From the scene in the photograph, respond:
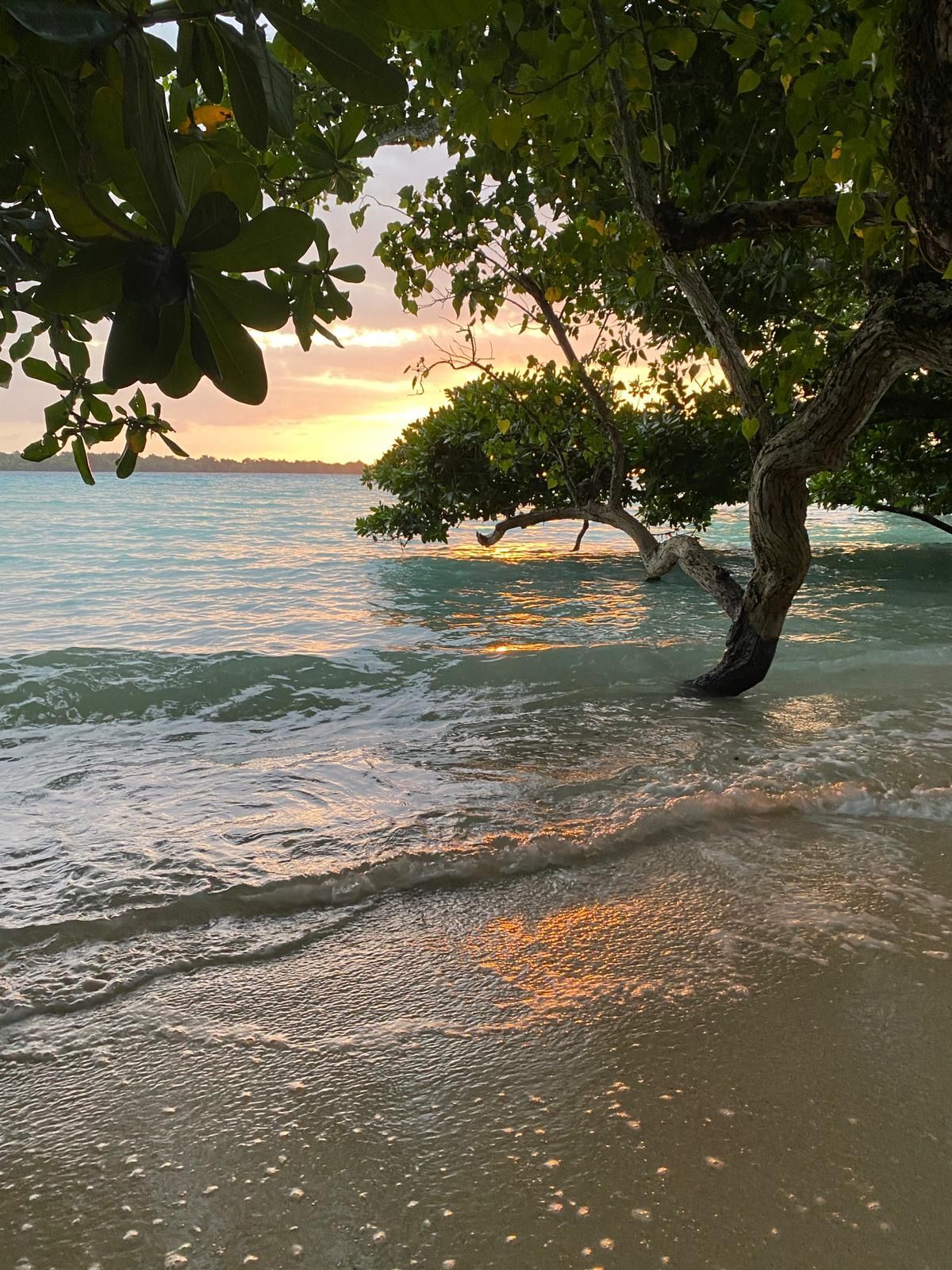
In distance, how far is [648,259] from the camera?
5129mm

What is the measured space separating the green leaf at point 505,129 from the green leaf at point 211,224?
1973 mm

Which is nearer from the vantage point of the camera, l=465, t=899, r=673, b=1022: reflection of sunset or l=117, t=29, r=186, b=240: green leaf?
l=117, t=29, r=186, b=240: green leaf

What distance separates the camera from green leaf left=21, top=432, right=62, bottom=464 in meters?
1.67

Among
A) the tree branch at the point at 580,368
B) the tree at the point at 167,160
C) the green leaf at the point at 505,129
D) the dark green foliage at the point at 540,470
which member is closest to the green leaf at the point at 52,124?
the tree at the point at 167,160

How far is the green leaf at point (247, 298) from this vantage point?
30.8 inches

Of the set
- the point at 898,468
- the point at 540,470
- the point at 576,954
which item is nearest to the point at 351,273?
the point at 576,954

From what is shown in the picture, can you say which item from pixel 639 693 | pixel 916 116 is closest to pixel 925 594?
pixel 639 693

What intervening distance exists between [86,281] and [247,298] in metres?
0.14

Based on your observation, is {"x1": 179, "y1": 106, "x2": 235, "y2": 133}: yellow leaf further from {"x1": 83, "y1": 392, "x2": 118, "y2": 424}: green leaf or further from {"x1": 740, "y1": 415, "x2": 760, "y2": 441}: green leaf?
{"x1": 740, "y1": 415, "x2": 760, "y2": 441}: green leaf

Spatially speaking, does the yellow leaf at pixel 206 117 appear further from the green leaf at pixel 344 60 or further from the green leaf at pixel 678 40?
the green leaf at pixel 678 40

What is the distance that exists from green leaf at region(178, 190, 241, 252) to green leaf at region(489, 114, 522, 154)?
1.97 m

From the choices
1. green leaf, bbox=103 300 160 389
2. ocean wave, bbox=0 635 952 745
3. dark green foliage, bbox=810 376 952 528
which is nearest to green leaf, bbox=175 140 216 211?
green leaf, bbox=103 300 160 389

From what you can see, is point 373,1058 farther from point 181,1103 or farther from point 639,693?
point 639,693

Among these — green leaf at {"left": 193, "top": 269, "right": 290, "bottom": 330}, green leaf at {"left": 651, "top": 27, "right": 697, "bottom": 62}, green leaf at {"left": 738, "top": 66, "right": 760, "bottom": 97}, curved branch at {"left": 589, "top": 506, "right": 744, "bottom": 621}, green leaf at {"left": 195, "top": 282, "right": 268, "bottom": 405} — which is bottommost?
curved branch at {"left": 589, "top": 506, "right": 744, "bottom": 621}
